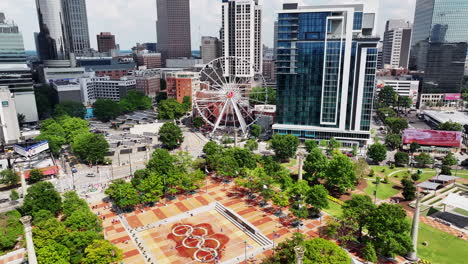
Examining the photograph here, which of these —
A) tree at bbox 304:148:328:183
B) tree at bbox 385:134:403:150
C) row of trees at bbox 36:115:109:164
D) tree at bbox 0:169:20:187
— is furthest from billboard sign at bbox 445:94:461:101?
tree at bbox 0:169:20:187

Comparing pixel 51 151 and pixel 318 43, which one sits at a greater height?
pixel 318 43

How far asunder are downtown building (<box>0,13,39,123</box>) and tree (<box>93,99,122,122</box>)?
29.1 m

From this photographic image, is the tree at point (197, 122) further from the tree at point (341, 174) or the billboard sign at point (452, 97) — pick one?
the billboard sign at point (452, 97)

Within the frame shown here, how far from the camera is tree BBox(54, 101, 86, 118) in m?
144

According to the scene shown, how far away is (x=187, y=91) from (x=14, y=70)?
8101 cm

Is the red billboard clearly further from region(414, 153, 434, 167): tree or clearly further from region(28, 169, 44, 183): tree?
region(28, 169, 44, 183): tree

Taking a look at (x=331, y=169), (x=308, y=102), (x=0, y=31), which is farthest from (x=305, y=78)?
(x=0, y=31)

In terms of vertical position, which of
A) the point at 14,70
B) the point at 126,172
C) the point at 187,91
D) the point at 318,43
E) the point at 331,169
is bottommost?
the point at 126,172

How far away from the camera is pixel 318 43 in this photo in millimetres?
106812

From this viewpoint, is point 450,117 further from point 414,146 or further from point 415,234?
point 415,234

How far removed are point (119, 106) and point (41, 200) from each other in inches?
4143

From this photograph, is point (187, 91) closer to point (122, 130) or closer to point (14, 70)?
point (122, 130)

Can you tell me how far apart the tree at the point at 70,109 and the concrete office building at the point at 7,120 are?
35557mm

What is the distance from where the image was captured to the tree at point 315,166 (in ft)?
262
